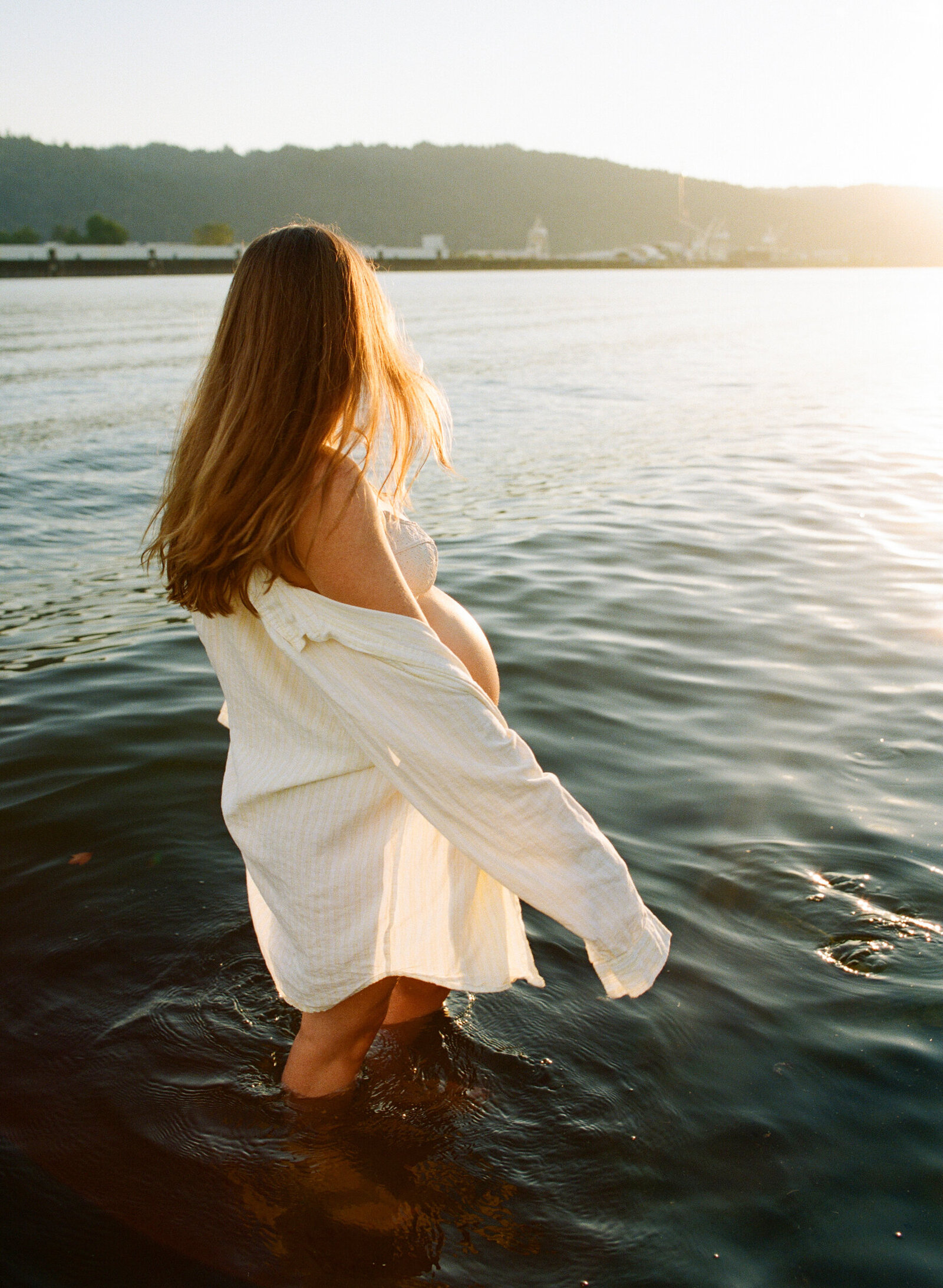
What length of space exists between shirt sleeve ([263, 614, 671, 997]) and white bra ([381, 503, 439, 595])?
25cm

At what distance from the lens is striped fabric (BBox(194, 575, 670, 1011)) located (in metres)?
2.03

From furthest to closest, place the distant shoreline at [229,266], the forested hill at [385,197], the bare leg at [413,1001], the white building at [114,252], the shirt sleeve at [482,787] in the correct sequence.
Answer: the forested hill at [385,197] < the white building at [114,252] < the distant shoreline at [229,266] < the bare leg at [413,1001] < the shirt sleeve at [482,787]

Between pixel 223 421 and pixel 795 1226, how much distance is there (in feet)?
7.68

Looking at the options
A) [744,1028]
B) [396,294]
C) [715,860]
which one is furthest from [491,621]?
[396,294]

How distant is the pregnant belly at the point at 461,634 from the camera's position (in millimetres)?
2375

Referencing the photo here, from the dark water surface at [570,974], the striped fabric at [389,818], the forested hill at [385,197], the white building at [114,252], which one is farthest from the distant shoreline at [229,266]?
the striped fabric at [389,818]

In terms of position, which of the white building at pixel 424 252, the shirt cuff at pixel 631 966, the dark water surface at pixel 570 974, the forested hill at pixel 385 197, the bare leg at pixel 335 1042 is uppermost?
the forested hill at pixel 385 197

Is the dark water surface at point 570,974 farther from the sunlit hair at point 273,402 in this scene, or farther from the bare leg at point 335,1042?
the sunlit hair at point 273,402

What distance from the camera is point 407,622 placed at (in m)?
1.99

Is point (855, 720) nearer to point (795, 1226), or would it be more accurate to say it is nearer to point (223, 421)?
point (795, 1226)

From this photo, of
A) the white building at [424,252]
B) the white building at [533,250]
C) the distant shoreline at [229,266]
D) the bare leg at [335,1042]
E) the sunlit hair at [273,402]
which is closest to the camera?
the sunlit hair at [273,402]

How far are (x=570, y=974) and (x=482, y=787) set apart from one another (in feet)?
5.61

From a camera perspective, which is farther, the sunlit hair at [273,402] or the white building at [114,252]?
the white building at [114,252]

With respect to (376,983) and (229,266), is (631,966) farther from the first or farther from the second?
(229,266)
